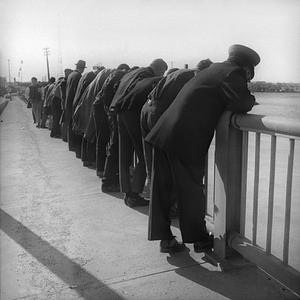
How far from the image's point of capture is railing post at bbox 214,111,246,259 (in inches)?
133

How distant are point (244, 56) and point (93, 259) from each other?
2075 mm

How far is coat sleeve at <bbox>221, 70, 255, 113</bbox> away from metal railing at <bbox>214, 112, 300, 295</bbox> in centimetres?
8

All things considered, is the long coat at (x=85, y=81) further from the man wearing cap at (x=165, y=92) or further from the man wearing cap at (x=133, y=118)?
the man wearing cap at (x=165, y=92)

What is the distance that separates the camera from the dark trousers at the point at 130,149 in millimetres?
5043

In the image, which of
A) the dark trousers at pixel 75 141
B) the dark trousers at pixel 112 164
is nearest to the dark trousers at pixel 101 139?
the dark trousers at pixel 112 164

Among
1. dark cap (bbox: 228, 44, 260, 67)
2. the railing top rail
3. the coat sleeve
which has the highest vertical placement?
dark cap (bbox: 228, 44, 260, 67)

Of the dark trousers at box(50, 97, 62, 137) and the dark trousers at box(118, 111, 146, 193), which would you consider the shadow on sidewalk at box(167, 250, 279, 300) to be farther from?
the dark trousers at box(50, 97, 62, 137)

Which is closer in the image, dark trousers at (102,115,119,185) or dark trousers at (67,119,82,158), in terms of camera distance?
dark trousers at (102,115,119,185)

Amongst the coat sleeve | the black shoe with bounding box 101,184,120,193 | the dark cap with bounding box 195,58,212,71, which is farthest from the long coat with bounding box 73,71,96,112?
the coat sleeve

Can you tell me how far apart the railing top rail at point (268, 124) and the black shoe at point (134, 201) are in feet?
7.44

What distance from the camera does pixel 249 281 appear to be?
3.25 meters

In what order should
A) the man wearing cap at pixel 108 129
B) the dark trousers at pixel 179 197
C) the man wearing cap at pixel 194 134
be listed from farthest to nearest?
the man wearing cap at pixel 108 129
the dark trousers at pixel 179 197
the man wearing cap at pixel 194 134

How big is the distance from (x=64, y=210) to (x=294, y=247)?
263cm

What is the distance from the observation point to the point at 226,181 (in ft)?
11.3
